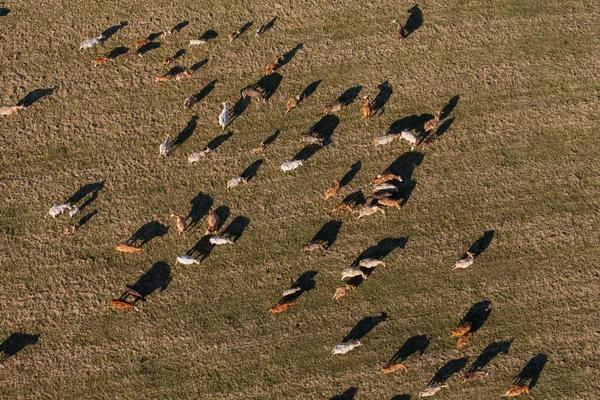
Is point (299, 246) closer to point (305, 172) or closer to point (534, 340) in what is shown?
point (305, 172)

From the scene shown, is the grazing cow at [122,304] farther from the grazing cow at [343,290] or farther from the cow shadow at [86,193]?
the grazing cow at [343,290]

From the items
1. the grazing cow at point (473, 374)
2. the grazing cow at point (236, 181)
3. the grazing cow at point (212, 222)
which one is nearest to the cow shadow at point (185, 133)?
the grazing cow at point (236, 181)

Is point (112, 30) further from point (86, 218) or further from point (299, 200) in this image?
point (299, 200)

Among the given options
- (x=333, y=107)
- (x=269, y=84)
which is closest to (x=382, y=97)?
(x=333, y=107)

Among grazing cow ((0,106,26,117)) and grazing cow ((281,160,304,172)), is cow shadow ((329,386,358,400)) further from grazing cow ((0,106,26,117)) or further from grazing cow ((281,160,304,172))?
grazing cow ((0,106,26,117))

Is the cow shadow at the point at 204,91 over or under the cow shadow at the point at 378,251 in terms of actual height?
over

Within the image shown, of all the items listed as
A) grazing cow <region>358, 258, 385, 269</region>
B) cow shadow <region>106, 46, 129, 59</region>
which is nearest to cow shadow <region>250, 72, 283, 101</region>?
cow shadow <region>106, 46, 129, 59</region>
